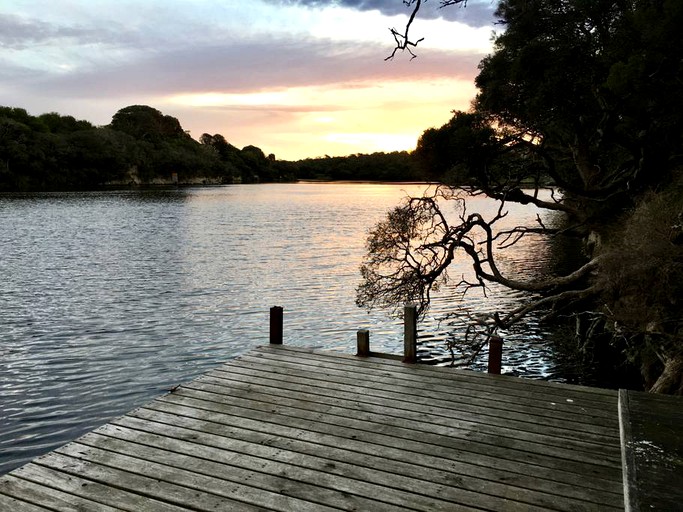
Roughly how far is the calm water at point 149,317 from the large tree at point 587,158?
78.5 inches

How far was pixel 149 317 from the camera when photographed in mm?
19094

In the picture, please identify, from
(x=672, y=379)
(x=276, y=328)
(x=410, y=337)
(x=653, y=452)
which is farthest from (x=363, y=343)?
(x=672, y=379)

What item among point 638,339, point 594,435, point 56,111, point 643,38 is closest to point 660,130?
point 643,38

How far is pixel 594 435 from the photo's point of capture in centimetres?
623

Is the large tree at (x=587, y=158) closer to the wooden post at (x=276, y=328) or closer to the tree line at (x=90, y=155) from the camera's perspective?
the wooden post at (x=276, y=328)

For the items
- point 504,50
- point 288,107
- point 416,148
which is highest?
point 288,107

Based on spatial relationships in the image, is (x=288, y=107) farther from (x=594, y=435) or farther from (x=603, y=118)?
(x=594, y=435)

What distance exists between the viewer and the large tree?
1208 cm

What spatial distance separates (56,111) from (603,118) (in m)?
181

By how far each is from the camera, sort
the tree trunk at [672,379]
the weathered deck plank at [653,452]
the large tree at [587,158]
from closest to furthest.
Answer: the weathered deck plank at [653,452] < the tree trunk at [672,379] < the large tree at [587,158]

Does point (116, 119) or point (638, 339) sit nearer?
point (638, 339)

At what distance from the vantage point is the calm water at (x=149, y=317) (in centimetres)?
1175

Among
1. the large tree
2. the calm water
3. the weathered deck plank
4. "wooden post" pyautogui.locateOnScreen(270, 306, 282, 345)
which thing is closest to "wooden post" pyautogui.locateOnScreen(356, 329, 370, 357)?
"wooden post" pyautogui.locateOnScreen(270, 306, 282, 345)

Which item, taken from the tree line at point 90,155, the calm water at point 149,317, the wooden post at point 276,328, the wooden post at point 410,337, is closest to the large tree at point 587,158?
the calm water at point 149,317
